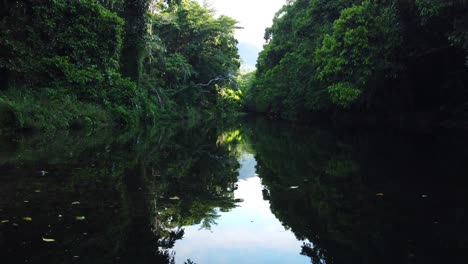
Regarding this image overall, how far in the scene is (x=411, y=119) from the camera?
21.5m

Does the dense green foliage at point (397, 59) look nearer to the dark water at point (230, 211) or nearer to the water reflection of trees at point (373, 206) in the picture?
the water reflection of trees at point (373, 206)

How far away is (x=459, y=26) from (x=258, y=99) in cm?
3498

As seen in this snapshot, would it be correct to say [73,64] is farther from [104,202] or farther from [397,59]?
[104,202]

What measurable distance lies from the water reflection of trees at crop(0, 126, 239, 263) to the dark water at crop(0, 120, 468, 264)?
0.02 metres

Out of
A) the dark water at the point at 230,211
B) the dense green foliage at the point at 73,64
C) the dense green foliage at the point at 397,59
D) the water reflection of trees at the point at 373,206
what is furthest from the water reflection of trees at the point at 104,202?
the dense green foliage at the point at 397,59

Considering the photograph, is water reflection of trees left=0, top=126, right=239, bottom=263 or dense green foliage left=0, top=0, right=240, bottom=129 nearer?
water reflection of trees left=0, top=126, right=239, bottom=263

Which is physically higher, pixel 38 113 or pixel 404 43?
pixel 404 43

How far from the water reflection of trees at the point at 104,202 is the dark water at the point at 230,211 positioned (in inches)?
0.6

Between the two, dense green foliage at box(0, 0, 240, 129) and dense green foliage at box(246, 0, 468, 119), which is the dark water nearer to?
dense green foliage at box(0, 0, 240, 129)

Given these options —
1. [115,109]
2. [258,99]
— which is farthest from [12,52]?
[258,99]

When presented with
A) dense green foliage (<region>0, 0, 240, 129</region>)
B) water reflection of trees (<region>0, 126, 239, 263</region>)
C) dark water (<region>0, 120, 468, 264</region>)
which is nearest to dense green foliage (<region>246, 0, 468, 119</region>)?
dark water (<region>0, 120, 468, 264</region>)

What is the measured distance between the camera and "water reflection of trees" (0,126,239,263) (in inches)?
135

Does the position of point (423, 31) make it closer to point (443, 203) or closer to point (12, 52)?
point (443, 203)

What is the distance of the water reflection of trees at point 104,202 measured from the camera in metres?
3.42
